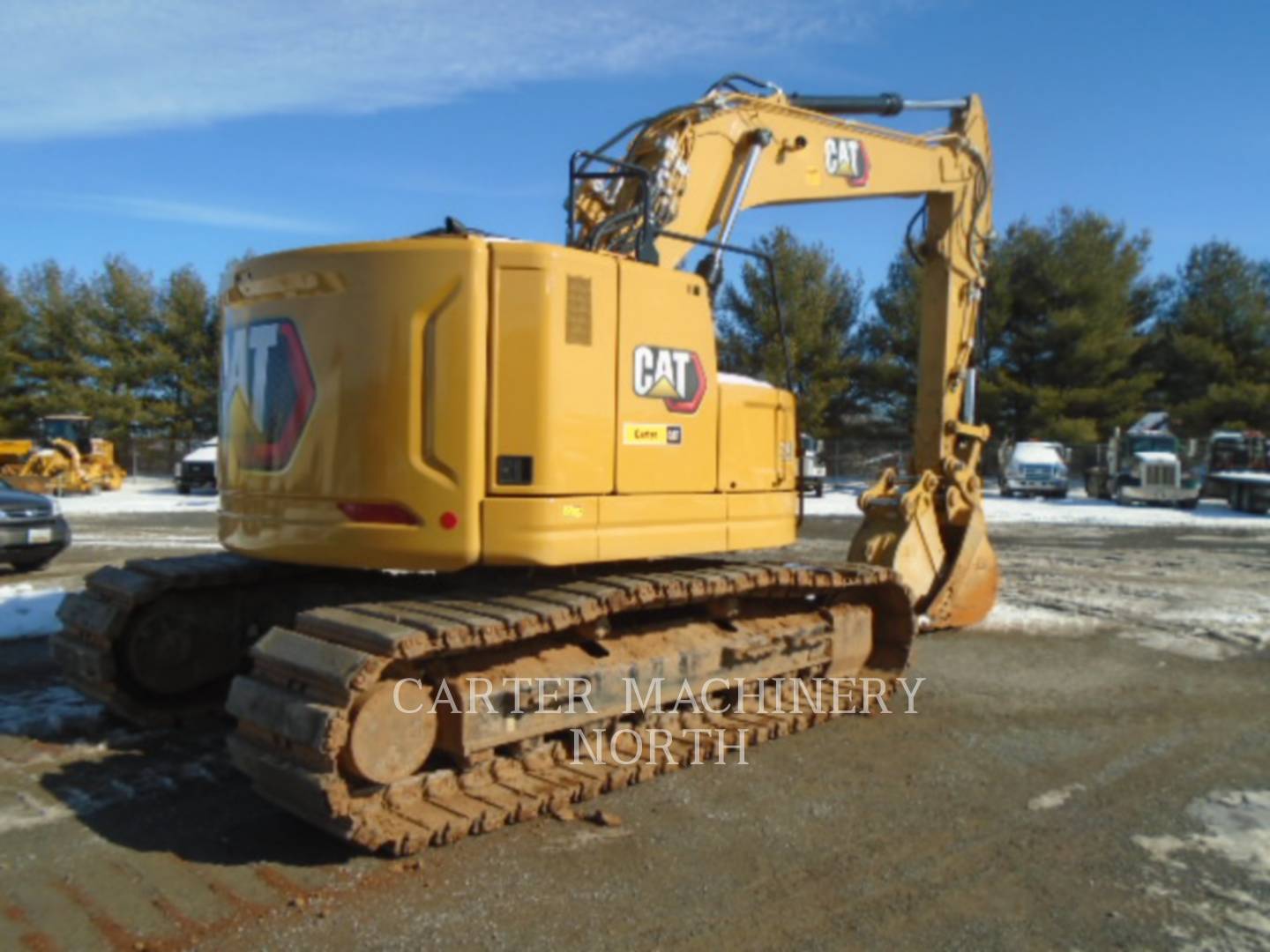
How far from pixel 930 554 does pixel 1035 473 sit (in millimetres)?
26310

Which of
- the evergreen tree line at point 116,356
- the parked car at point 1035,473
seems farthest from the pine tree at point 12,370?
the parked car at point 1035,473

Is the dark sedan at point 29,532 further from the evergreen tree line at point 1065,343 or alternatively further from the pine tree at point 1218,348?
the pine tree at point 1218,348

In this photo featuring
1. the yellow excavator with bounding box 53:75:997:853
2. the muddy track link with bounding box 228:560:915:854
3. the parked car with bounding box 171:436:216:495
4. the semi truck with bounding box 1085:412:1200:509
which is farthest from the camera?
the parked car with bounding box 171:436:216:495

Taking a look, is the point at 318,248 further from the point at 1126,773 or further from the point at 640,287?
the point at 1126,773

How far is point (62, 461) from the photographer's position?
30547 millimetres

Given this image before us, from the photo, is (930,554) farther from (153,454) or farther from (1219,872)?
(153,454)

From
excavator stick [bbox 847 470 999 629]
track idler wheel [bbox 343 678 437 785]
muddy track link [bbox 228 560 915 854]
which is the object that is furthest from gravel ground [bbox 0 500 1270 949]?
excavator stick [bbox 847 470 999 629]

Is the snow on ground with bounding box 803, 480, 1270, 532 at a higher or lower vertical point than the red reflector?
lower

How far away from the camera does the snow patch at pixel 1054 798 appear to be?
500cm

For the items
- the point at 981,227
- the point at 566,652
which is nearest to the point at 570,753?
the point at 566,652

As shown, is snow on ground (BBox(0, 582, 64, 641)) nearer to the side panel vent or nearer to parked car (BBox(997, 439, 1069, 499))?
the side panel vent

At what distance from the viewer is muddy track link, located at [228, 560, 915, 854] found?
4.11 metres

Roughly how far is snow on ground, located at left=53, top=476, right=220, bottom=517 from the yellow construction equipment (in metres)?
0.60

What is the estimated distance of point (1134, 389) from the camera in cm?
4003
